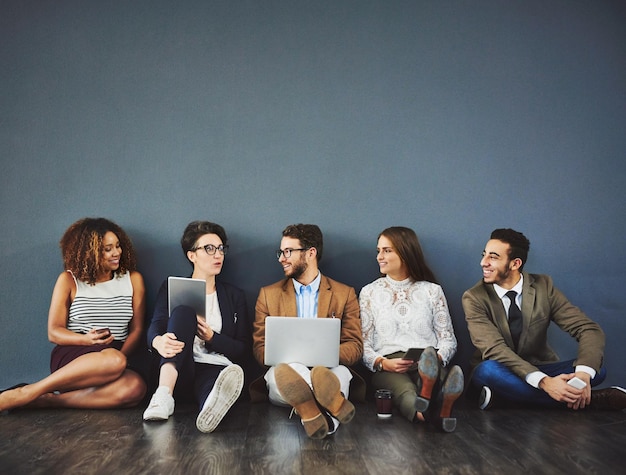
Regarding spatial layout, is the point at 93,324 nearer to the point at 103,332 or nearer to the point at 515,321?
the point at 103,332

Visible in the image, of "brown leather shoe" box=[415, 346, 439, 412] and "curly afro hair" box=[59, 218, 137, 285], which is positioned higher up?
"curly afro hair" box=[59, 218, 137, 285]

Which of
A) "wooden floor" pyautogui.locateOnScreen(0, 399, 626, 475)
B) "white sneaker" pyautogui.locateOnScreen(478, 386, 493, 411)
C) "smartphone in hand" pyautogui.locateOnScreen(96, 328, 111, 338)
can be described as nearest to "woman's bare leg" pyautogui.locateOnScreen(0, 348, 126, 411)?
"wooden floor" pyautogui.locateOnScreen(0, 399, 626, 475)

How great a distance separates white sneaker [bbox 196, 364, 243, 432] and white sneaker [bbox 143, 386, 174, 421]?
1.08 feet

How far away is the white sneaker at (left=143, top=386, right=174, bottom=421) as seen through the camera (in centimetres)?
341

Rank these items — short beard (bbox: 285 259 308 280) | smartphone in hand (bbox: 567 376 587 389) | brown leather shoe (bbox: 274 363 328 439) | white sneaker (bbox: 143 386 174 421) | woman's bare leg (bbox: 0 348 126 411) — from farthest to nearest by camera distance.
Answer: short beard (bbox: 285 259 308 280) < smartphone in hand (bbox: 567 376 587 389) < woman's bare leg (bbox: 0 348 126 411) < white sneaker (bbox: 143 386 174 421) < brown leather shoe (bbox: 274 363 328 439)

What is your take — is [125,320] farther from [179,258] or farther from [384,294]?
[384,294]

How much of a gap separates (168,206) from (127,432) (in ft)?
6.25

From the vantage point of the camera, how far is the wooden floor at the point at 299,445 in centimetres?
262

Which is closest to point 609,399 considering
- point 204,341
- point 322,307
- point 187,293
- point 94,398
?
point 322,307

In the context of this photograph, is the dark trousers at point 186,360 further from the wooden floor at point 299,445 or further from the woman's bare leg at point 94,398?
the woman's bare leg at point 94,398

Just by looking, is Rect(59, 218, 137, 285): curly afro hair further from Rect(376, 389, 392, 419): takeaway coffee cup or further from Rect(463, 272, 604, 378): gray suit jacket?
Rect(463, 272, 604, 378): gray suit jacket

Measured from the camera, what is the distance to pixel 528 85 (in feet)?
16.3

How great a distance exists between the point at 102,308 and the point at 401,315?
6.47 feet

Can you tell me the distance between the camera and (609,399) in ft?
12.6
